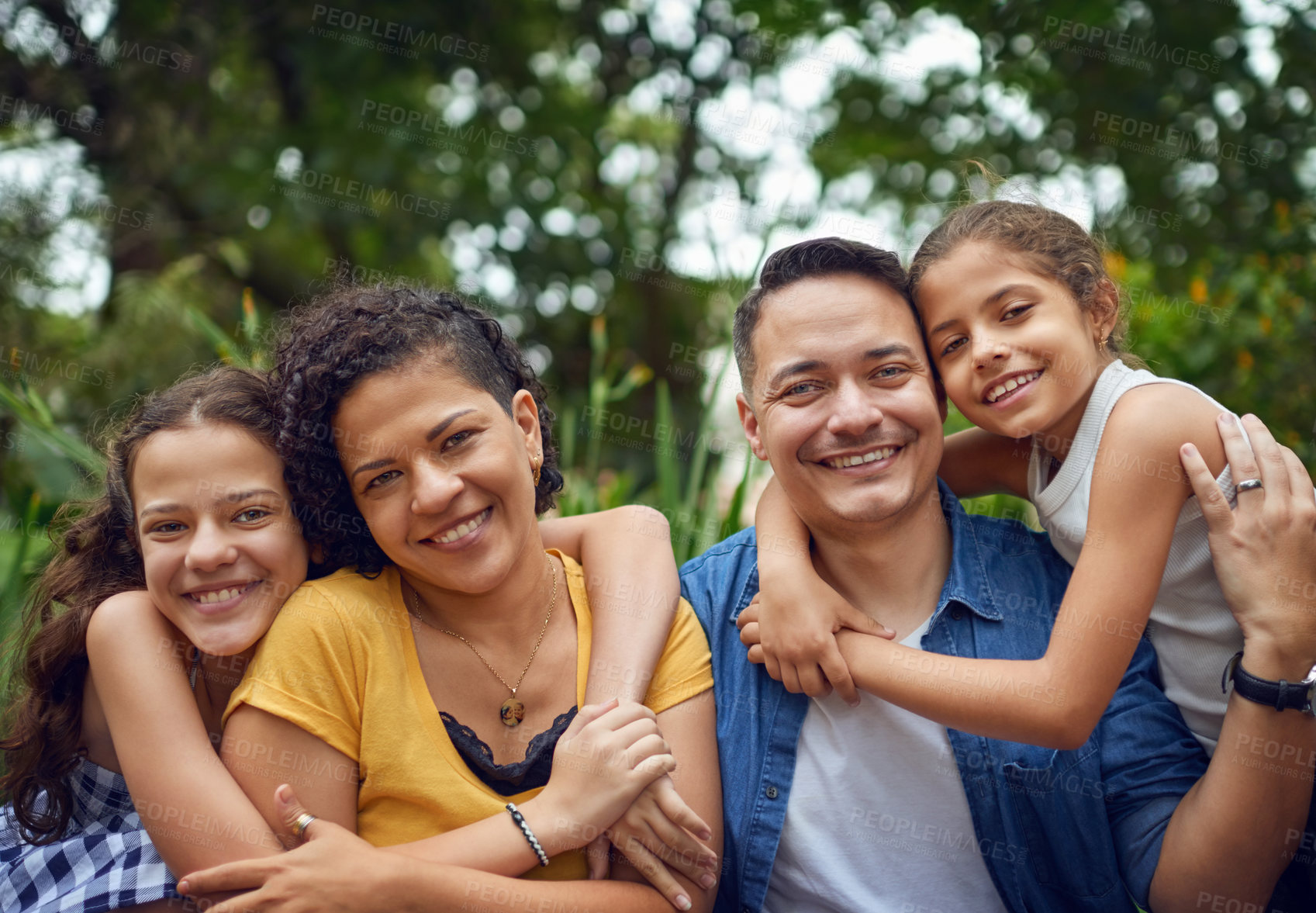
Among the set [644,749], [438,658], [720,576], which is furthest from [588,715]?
[720,576]

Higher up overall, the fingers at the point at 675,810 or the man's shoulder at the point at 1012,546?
the man's shoulder at the point at 1012,546

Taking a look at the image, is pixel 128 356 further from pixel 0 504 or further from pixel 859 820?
pixel 859 820

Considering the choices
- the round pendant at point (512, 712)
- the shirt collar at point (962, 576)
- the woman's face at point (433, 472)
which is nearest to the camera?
the woman's face at point (433, 472)

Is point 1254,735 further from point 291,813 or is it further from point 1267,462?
point 291,813

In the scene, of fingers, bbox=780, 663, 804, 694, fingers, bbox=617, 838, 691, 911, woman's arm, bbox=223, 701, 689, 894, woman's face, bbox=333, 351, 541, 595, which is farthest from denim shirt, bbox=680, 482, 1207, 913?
woman's face, bbox=333, 351, 541, 595

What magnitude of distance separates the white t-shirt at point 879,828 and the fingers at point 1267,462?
30.4 inches

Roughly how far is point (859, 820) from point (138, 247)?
21.1 ft

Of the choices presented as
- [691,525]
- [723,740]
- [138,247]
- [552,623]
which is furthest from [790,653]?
[138,247]

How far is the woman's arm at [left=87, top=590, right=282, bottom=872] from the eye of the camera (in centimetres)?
162

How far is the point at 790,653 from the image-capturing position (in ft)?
6.23

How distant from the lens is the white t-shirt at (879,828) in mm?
1898

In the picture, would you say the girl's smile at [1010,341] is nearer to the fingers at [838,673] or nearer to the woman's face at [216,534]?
the fingers at [838,673]

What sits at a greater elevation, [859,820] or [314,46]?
[314,46]

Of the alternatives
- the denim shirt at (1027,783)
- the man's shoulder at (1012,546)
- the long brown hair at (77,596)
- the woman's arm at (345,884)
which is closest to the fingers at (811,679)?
the denim shirt at (1027,783)
